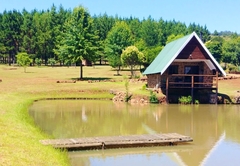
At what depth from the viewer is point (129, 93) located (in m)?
32.3

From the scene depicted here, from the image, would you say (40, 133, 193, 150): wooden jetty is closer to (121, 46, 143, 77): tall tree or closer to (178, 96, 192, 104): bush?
Answer: (178, 96, 192, 104): bush

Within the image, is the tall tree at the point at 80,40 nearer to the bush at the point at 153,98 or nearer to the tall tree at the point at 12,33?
the bush at the point at 153,98

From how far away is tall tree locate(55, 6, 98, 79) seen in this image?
46.4 m

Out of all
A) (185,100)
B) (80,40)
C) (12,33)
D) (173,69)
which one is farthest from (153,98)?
(12,33)

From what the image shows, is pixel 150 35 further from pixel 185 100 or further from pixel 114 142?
pixel 114 142

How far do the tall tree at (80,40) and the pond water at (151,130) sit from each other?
21.3 metres

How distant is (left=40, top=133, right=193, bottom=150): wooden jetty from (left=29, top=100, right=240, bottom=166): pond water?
32 cm

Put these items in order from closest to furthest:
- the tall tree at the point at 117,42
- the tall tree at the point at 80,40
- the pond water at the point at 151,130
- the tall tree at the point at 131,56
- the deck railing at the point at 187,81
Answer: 1. the pond water at the point at 151,130
2. the deck railing at the point at 187,81
3. the tall tree at the point at 80,40
4. the tall tree at the point at 131,56
5. the tall tree at the point at 117,42

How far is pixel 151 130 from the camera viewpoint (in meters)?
17.2

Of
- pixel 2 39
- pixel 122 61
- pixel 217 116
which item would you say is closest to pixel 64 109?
pixel 217 116

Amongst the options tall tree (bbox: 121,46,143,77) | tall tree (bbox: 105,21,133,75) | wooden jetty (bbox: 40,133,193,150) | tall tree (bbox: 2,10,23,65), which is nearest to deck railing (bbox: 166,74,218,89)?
tall tree (bbox: 121,46,143,77)

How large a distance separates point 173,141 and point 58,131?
577cm

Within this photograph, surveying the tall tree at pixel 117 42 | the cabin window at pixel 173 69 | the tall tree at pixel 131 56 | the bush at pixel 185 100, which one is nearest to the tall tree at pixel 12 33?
the tall tree at pixel 117 42

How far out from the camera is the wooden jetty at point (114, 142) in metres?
12.5
